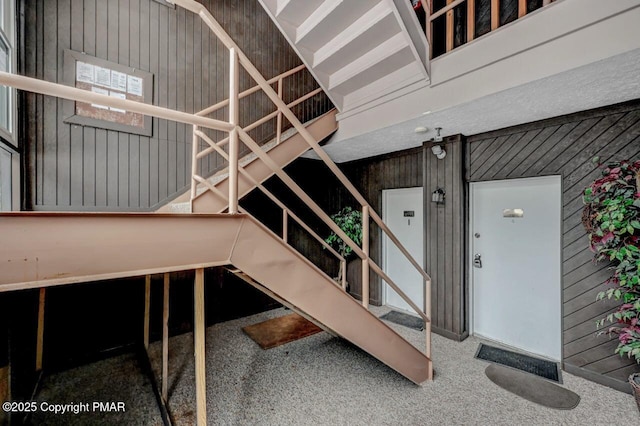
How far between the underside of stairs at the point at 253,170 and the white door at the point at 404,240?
1537mm

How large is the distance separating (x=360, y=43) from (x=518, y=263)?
2.81 meters

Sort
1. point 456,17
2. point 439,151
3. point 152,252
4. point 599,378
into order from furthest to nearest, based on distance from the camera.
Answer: point 439,151
point 456,17
point 599,378
point 152,252

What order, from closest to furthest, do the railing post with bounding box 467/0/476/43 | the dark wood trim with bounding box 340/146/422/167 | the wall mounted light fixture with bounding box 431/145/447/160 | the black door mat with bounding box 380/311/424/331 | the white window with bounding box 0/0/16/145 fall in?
the white window with bounding box 0/0/16/145, the railing post with bounding box 467/0/476/43, the wall mounted light fixture with bounding box 431/145/447/160, the black door mat with bounding box 380/311/424/331, the dark wood trim with bounding box 340/146/422/167

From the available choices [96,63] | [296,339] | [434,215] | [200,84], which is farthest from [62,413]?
[434,215]

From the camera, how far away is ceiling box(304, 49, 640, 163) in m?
1.92

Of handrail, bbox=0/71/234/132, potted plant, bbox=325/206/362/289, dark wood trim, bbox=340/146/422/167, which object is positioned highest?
dark wood trim, bbox=340/146/422/167

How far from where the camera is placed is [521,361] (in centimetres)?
292

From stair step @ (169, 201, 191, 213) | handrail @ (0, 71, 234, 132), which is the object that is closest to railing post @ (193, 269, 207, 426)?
handrail @ (0, 71, 234, 132)

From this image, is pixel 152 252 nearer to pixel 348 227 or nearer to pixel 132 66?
pixel 132 66

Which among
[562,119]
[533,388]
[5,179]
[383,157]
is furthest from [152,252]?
[383,157]

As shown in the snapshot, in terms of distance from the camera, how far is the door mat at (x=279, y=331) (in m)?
Result: 3.33

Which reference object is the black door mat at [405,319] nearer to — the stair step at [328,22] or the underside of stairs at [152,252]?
the underside of stairs at [152,252]

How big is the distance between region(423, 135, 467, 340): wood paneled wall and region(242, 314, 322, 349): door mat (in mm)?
1557

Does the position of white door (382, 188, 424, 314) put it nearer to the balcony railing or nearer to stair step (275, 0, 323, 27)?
the balcony railing
